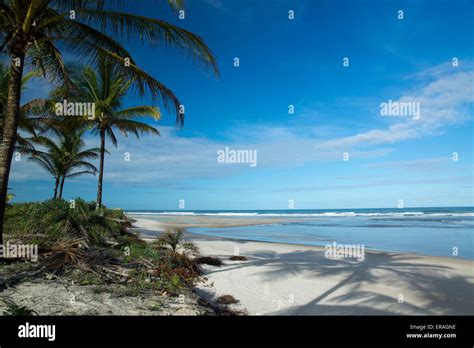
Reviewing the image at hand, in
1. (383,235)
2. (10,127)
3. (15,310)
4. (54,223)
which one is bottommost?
(383,235)

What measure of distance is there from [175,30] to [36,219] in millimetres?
6250

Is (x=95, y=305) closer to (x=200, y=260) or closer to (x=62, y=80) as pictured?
(x=200, y=260)

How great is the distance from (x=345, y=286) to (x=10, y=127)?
817 centimetres

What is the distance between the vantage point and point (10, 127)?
5.71 metres

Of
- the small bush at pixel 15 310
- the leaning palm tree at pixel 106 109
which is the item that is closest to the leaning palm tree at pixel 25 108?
the leaning palm tree at pixel 106 109

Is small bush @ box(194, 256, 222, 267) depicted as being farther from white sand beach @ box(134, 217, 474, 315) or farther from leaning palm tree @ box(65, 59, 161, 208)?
leaning palm tree @ box(65, 59, 161, 208)

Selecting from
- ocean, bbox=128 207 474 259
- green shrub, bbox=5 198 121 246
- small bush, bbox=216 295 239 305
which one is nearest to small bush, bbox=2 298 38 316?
green shrub, bbox=5 198 121 246

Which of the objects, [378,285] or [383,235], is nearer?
[378,285]

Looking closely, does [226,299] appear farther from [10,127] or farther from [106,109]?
[106,109]

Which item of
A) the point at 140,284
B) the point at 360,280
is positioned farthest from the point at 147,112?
the point at 360,280

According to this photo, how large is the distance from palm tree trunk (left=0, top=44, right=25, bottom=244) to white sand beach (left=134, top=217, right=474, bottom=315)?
4674 mm

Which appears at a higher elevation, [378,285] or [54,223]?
[54,223]

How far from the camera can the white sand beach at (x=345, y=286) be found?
5.41 m

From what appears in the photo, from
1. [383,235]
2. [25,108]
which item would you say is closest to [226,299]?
[25,108]
